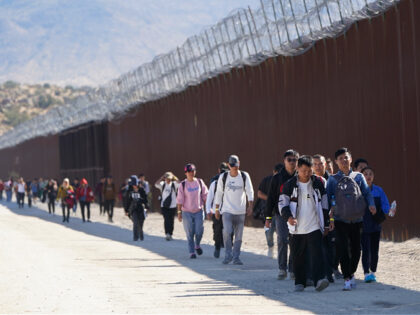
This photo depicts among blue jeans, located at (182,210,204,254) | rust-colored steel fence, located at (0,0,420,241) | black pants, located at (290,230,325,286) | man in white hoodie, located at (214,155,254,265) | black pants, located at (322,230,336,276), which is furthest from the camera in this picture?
rust-colored steel fence, located at (0,0,420,241)

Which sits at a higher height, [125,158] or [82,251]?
[125,158]

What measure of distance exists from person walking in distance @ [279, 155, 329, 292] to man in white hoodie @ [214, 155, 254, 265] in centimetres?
377

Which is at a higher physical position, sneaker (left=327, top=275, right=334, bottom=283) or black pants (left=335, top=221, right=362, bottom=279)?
black pants (left=335, top=221, right=362, bottom=279)

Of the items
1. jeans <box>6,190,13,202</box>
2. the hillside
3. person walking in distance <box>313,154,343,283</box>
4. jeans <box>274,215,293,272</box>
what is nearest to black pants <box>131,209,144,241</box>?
jeans <box>274,215,293,272</box>

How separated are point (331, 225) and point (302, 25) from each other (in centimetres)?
1096

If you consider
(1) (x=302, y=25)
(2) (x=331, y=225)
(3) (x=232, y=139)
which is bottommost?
(2) (x=331, y=225)

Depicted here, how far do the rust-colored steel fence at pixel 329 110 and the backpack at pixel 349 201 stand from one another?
19.4 feet

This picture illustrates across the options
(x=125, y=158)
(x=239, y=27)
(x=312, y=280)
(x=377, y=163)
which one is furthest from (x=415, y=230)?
(x=125, y=158)

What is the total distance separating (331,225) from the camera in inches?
429

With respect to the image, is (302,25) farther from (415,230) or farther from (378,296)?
(378,296)

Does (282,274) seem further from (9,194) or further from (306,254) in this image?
(9,194)

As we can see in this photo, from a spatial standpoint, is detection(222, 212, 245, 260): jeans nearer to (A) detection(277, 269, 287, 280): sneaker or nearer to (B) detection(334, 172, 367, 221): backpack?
(A) detection(277, 269, 287, 280): sneaker

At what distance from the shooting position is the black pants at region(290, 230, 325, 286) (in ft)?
35.5

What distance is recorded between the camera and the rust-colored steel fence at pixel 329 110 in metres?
17.0
